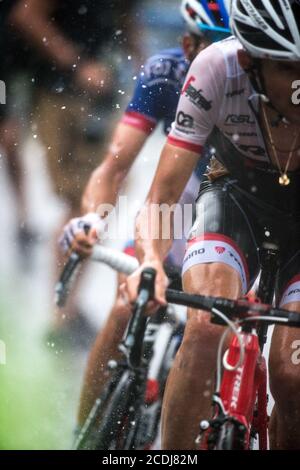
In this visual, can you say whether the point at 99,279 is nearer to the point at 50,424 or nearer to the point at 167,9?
the point at 50,424

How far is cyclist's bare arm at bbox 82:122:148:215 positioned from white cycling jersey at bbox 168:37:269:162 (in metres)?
0.52

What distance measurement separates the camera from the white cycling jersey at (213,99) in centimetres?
191

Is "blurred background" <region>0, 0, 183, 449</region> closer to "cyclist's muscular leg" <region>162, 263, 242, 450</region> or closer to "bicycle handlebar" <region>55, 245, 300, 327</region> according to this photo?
"cyclist's muscular leg" <region>162, 263, 242, 450</region>

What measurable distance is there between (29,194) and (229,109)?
36.1 inches

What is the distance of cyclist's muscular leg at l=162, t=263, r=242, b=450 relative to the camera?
5.92 feet

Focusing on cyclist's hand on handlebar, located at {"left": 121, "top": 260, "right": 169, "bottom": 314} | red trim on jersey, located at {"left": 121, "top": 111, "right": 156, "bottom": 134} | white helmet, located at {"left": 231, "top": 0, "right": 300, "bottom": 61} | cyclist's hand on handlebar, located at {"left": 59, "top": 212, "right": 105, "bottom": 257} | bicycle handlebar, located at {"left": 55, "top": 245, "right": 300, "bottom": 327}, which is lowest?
bicycle handlebar, located at {"left": 55, "top": 245, "right": 300, "bottom": 327}

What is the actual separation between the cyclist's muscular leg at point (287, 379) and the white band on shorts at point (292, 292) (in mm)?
14

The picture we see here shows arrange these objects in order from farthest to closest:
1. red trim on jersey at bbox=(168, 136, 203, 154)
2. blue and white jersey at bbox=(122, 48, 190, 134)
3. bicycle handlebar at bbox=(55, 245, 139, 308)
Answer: blue and white jersey at bbox=(122, 48, 190, 134) < red trim on jersey at bbox=(168, 136, 203, 154) < bicycle handlebar at bbox=(55, 245, 139, 308)

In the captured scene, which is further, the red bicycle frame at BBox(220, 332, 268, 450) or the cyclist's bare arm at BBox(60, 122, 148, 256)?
the cyclist's bare arm at BBox(60, 122, 148, 256)

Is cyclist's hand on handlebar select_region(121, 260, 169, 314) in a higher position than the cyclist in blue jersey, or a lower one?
lower

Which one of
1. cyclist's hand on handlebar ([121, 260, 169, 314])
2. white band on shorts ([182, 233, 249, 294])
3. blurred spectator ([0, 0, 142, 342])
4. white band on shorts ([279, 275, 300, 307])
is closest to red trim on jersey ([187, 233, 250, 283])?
white band on shorts ([182, 233, 249, 294])


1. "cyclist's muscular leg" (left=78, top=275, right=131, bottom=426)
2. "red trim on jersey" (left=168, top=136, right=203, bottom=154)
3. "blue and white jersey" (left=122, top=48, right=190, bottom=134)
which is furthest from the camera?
"cyclist's muscular leg" (left=78, top=275, right=131, bottom=426)

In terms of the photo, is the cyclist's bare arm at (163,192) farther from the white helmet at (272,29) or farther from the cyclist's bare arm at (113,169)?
the cyclist's bare arm at (113,169)

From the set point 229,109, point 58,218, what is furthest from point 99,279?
point 229,109
